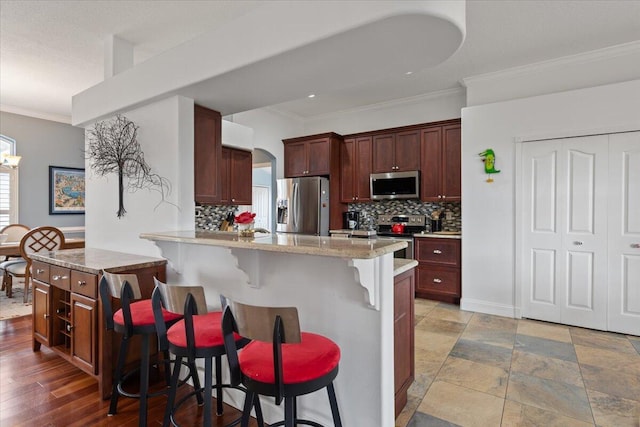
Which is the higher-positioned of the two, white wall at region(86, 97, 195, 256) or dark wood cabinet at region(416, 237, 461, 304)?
white wall at region(86, 97, 195, 256)

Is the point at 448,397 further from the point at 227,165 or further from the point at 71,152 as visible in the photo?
the point at 71,152

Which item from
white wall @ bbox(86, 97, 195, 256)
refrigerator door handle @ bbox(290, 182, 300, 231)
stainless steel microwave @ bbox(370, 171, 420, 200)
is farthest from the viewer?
refrigerator door handle @ bbox(290, 182, 300, 231)

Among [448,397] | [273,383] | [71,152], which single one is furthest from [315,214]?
[71,152]

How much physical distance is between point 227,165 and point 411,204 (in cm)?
288

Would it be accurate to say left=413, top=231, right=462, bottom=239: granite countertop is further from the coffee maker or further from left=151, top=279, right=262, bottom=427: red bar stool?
left=151, top=279, right=262, bottom=427: red bar stool

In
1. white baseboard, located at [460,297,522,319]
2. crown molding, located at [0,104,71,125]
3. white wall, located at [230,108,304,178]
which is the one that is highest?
crown molding, located at [0,104,71,125]

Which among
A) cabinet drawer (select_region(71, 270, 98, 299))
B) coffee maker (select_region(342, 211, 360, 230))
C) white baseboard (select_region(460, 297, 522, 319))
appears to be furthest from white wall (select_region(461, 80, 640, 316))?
cabinet drawer (select_region(71, 270, 98, 299))

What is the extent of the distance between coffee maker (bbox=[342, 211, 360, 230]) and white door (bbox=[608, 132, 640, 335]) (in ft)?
10.9

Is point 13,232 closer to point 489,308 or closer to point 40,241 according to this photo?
point 40,241

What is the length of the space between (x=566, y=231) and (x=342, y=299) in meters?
3.10

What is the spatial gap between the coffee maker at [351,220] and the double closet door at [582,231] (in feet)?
8.43

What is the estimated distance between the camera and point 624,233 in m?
3.39

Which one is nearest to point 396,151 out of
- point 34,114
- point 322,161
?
point 322,161

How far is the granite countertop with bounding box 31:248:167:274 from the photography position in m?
2.37
